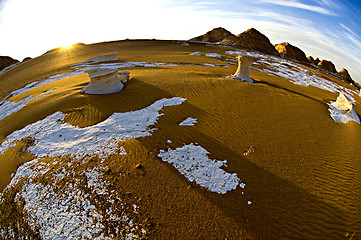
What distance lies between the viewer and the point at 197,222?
141 inches

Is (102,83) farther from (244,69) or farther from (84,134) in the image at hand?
(244,69)

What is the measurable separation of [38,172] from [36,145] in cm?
147

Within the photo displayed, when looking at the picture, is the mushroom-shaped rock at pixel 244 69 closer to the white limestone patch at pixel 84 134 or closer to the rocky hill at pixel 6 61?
the white limestone patch at pixel 84 134

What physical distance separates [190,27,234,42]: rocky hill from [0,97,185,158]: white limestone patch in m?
36.9

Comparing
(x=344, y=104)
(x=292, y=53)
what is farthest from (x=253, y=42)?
(x=344, y=104)

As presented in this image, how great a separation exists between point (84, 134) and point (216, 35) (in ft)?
132

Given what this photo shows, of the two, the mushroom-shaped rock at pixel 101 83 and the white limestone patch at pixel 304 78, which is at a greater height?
the mushroom-shaped rock at pixel 101 83

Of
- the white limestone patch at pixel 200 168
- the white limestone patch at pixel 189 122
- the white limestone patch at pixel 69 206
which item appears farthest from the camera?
the white limestone patch at pixel 189 122

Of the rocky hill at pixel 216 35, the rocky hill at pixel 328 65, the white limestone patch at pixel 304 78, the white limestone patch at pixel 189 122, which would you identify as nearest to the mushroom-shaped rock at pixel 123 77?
the white limestone patch at pixel 189 122

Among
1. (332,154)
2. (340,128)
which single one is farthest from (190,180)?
(340,128)

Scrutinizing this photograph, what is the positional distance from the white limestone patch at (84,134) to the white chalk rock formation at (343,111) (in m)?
8.48

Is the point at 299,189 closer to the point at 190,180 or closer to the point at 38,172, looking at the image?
the point at 190,180

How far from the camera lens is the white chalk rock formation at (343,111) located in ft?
26.6

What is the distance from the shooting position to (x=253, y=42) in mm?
33156
